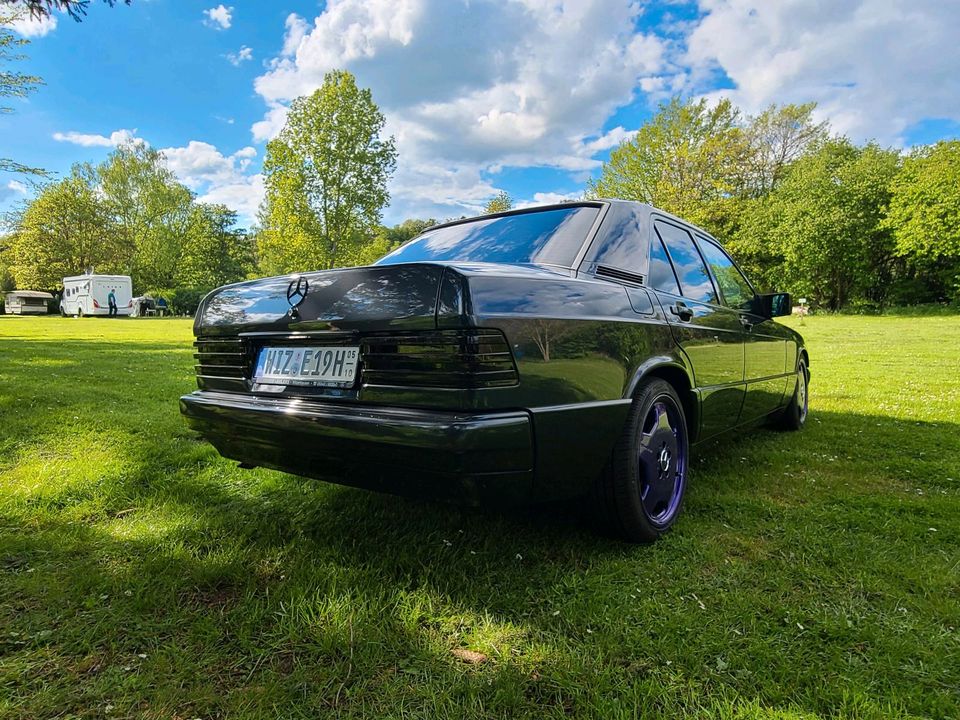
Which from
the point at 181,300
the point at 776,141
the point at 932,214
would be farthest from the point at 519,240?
the point at 181,300

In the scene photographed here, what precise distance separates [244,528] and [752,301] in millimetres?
3568

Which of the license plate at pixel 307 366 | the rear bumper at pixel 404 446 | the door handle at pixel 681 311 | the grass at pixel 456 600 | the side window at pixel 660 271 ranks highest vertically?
the side window at pixel 660 271

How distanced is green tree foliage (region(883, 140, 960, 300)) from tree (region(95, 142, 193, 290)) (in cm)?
5082

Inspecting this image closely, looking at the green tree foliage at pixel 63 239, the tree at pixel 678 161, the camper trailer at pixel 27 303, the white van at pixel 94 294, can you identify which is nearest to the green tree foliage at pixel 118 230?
the green tree foliage at pixel 63 239

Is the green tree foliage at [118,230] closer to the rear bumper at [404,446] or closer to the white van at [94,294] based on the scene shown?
the white van at [94,294]

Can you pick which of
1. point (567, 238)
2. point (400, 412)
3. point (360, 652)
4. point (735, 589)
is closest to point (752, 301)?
point (567, 238)

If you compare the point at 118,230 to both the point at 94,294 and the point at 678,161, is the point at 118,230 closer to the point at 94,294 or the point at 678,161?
the point at 94,294

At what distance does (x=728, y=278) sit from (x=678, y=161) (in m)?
24.5

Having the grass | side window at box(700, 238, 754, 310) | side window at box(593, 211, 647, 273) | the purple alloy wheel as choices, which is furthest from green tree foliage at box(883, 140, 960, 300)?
the purple alloy wheel

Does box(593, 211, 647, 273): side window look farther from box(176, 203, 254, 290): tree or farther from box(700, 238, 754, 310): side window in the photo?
box(176, 203, 254, 290): tree

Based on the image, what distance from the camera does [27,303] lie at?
45.2 metres

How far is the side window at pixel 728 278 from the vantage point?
134 inches

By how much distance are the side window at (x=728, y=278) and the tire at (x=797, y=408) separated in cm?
115

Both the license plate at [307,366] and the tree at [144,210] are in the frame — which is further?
the tree at [144,210]
